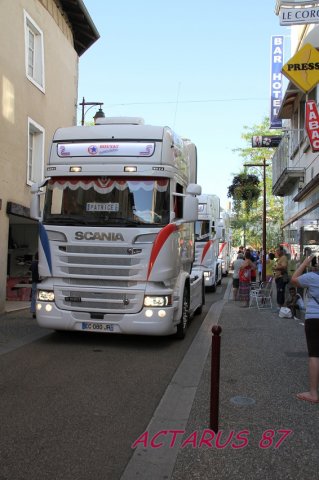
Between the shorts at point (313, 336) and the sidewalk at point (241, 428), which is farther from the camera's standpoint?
the shorts at point (313, 336)

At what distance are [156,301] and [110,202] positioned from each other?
1786 millimetres

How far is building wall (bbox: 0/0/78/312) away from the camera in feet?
40.3

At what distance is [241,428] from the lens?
461 centimetres

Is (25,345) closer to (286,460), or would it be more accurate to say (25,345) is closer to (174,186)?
(174,186)

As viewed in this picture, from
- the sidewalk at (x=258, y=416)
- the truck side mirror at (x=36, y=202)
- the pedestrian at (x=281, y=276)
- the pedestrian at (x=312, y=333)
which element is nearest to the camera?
the sidewalk at (x=258, y=416)

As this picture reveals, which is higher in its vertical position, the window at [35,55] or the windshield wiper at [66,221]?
the window at [35,55]

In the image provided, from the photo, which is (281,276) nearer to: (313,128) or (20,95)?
(313,128)

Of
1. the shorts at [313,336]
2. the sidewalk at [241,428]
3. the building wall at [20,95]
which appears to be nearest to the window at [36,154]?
the building wall at [20,95]

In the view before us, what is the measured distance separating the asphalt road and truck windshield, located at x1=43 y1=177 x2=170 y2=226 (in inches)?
82.9

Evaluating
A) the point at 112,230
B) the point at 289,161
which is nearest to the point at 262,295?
the point at 289,161

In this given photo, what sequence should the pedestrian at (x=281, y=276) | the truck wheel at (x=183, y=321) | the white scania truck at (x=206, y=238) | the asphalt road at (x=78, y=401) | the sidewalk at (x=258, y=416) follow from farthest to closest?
the white scania truck at (x=206, y=238) → the pedestrian at (x=281, y=276) → the truck wheel at (x=183, y=321) → the asphalt road at (x=78, y=401) → the sidewalk at (x=258, y=416)

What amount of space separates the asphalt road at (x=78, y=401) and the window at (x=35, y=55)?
8.71 metres

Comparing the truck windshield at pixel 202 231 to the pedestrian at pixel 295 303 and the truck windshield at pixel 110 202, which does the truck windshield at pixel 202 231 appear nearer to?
the pedestrian at pixel 295 303

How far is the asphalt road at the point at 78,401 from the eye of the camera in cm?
398
